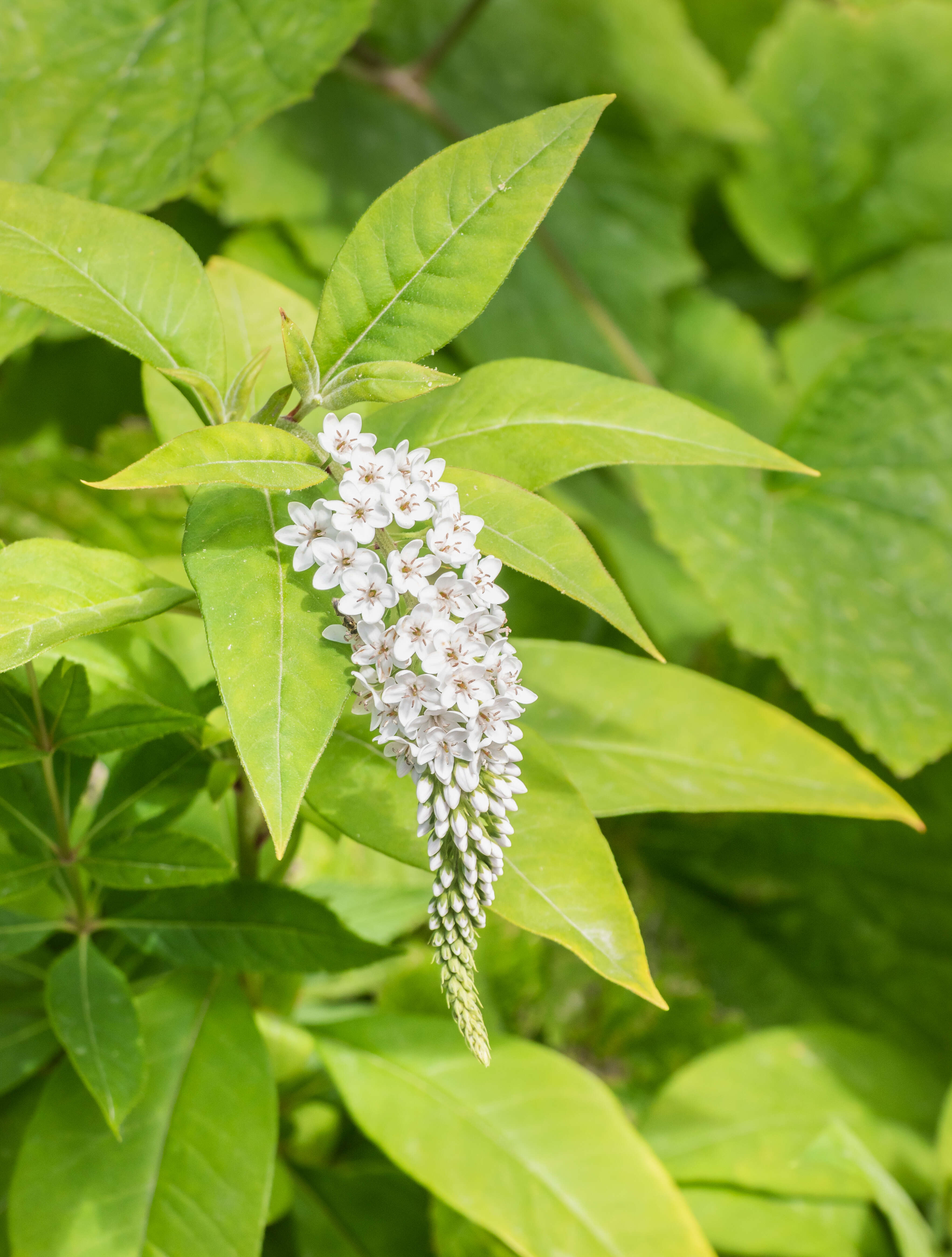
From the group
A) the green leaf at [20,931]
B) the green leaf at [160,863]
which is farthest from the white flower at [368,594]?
the green leaf at [20,931]

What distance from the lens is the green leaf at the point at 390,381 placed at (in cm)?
80

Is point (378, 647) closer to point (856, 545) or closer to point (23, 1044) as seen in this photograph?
point (23, 1044)

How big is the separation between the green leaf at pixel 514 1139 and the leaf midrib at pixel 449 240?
0.83m

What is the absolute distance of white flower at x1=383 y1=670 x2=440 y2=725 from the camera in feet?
2.44

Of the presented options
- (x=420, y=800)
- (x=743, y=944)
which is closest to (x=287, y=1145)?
(x=420, y=800)

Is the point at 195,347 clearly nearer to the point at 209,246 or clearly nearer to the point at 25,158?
the point at 25,158

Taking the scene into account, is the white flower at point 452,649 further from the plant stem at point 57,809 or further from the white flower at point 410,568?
the plant stem at point 57,809

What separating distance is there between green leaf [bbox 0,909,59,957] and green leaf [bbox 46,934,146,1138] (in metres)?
0.04

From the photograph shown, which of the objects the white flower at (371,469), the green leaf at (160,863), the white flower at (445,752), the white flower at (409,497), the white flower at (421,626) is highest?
the white flower at (371,469)

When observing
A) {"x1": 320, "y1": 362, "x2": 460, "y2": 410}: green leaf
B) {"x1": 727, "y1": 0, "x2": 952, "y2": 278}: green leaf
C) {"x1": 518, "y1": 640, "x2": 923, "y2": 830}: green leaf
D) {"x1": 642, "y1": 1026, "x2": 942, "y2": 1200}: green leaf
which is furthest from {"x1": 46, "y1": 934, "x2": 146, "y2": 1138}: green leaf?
{"x1": 727, "y1": 0, "x2": 952, "y2": 278}: green leaf

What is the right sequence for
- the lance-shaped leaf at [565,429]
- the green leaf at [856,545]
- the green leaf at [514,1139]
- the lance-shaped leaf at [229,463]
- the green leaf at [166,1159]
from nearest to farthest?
the lance-shaped leaf at [229,463] < the lance-shaped leaf at [565,429] < the green leaf at [166,1159] < the green leaf at [514,1139] < the green leaf at [856,545]

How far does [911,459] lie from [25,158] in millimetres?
1568

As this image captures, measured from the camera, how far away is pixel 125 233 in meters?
0.90

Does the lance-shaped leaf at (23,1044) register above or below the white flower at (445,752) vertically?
below
